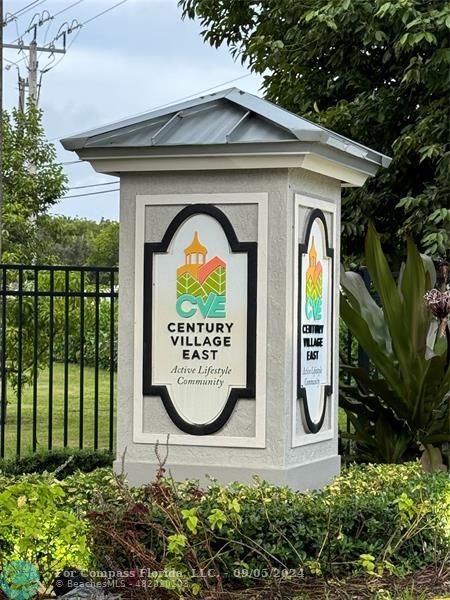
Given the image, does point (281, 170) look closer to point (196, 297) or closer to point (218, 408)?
point (196, 297)

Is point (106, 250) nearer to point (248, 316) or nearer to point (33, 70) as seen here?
point (33, 70)

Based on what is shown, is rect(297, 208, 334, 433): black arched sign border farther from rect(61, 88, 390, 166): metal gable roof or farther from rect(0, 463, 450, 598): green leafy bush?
rect(0, 463, 450, 598): green leafy bush

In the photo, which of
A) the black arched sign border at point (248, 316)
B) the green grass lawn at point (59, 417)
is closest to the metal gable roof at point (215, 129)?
the black arched sign border at point (248, 316)

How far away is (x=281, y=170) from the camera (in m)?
6.97

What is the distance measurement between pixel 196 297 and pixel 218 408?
730 mm

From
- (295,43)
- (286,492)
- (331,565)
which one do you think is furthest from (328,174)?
(295,43)

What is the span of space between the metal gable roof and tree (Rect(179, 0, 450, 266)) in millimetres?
4573

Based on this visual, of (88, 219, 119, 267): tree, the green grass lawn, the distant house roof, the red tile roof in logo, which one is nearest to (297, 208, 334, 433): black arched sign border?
the distant house roof

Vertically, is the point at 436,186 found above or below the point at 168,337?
above

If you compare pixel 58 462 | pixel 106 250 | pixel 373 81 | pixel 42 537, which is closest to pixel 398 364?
pixel 58 462

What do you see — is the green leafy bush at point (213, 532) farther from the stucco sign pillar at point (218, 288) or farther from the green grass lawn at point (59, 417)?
the green grass lawn at point (59, 417)

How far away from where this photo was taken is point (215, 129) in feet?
23.5

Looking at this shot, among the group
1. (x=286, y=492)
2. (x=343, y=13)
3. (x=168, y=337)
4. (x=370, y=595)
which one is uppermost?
(x=343, y=13)

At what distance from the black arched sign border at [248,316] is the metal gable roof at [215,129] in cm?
46
